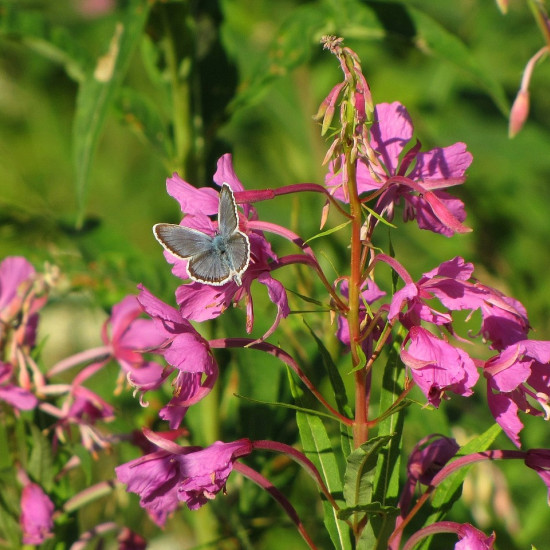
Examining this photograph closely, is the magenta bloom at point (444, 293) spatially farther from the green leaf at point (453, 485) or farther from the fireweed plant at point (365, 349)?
the green leaf at point (453, 485)

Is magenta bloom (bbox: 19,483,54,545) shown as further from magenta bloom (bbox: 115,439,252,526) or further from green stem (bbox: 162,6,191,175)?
green stem (bbox: 162,6,191,175)

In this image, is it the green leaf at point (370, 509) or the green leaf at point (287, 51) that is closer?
the green leaf at point (370, 509)

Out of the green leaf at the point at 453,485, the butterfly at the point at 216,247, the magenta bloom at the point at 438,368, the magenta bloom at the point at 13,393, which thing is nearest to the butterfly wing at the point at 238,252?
the butterfly at the point at 216,247

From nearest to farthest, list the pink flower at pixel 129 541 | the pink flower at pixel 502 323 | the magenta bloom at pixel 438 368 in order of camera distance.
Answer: the magenta bloom at pixel 438 368 → the pink flower at pixel 502 323 → the pink flower at pixel 129 541

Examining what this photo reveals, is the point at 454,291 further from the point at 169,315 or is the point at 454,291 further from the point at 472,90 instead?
the point at 472,90

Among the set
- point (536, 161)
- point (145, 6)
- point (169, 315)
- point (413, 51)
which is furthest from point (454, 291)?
point (413, 51)

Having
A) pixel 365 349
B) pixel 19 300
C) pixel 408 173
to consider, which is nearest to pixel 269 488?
pixel 365 349


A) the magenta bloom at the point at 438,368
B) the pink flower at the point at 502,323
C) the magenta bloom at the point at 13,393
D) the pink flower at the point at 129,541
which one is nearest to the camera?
the magenta bloom at the point at 438,368
